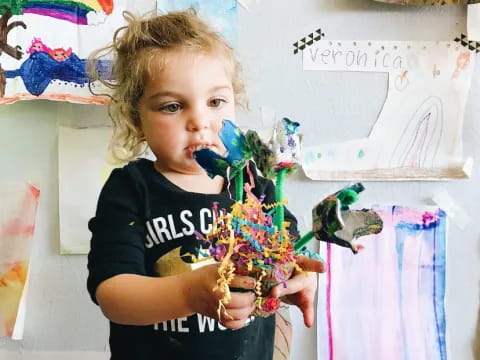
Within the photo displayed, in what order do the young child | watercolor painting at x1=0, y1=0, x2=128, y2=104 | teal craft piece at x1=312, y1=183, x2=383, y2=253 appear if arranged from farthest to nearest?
watercolor painting at x1=0, y1=0, x2=128, y2=104 < the young child < teal craft piece at x1=312, y1=183, x2=383, y2=253

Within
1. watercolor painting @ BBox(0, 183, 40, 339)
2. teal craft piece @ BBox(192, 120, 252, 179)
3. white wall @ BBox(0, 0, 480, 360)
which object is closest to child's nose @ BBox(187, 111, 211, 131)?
teal craft piece @ BBox(192, 120, 252, 179)

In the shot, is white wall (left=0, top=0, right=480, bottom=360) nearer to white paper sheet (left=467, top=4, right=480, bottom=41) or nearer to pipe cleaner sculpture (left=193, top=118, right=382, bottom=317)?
white paper sheet (left=467, top=4, right=480, bottom=41)

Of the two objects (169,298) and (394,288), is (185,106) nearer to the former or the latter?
(169,298)

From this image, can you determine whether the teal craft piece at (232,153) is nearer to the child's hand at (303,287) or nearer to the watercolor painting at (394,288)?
the child's hand at (303,287)

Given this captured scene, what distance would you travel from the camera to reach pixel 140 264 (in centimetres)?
60

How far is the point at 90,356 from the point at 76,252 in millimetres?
158

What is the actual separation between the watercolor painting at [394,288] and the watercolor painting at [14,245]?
435mm

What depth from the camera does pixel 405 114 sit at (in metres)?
0.86

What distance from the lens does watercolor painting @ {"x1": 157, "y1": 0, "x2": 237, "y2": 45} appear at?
84 centimetres

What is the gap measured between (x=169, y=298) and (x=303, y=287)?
0.39 ft

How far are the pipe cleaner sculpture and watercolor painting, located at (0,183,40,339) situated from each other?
490 millimetres

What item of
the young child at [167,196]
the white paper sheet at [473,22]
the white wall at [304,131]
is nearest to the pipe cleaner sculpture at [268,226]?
the young child at [167,196]

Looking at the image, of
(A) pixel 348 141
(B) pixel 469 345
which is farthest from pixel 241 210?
(B) pixel 469 345

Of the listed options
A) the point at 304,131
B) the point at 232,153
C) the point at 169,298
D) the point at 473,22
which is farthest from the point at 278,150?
the point at 473,22
